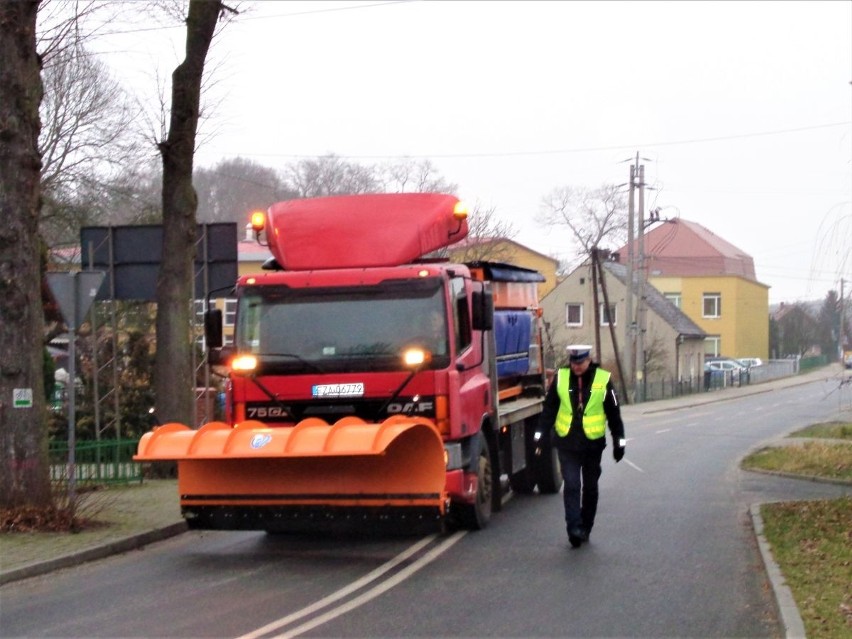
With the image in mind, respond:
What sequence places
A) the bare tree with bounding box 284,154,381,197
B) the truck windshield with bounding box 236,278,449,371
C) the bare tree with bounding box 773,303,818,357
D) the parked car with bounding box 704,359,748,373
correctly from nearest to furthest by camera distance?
the truck windshield with bounding box 236,278,449,371
the bare tree with bounding box 284,154,381,197
the parked car with bounding box 704,359,748,373
the bare tree with bounding box 773,303,818,357

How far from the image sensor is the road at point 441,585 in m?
8.09

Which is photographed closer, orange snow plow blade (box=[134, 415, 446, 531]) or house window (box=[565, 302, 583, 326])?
orange snow plow blade (box=[134, 415, 446, 531])

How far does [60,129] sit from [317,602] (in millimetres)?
30288

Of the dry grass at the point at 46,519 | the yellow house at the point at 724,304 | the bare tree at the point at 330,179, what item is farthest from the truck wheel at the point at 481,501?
the yellow house at the point at 724,304

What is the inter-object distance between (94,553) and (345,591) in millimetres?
3098

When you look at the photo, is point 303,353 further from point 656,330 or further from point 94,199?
point 656,330

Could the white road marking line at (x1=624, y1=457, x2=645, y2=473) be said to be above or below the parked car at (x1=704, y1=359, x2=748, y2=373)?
below

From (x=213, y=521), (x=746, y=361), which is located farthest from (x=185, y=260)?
(x=746, y=361)

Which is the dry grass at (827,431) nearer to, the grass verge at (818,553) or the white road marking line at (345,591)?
the grass verge at (818,553)

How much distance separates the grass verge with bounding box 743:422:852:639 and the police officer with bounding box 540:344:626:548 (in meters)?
1.73

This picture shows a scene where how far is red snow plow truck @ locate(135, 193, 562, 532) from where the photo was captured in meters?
10.7

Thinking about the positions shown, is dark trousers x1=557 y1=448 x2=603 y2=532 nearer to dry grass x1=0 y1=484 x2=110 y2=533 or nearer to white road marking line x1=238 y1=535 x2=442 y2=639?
white road marking line x1=238 y1=535 x2=442 y2=639

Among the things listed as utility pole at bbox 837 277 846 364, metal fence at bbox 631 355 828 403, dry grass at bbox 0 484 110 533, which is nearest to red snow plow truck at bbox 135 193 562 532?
dry grass at bbox 0 484 110 533

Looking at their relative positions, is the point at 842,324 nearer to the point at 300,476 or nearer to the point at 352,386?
the point at 352,386
